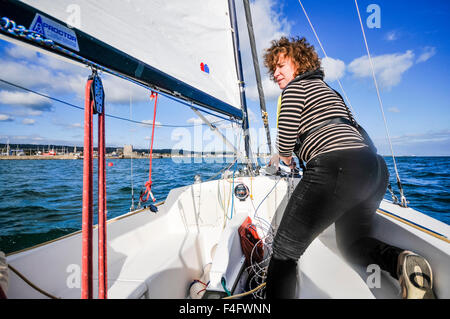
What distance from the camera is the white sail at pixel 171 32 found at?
1005 mm

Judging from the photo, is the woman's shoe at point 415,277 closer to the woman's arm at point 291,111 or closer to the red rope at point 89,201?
the woman's arm at point 291,111

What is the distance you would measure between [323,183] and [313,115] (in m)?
0.34

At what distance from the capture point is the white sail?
100 centimetres

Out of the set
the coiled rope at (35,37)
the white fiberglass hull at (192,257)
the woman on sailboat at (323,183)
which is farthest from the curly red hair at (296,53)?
the white fiberglass hull at (192,257)

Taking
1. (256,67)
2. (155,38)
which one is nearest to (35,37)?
(155,38)

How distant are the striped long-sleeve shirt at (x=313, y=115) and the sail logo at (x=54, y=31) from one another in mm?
993

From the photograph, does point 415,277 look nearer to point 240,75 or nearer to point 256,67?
point 240,75

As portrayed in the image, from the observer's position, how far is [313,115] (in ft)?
3.22

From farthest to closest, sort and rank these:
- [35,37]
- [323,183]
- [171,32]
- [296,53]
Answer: [171,32], [296,53], [323,183], [35,37]

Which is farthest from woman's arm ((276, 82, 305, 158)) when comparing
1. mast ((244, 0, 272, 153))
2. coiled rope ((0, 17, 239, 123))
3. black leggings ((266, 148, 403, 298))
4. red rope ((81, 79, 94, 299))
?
mast ((244, 0, 272, 153))

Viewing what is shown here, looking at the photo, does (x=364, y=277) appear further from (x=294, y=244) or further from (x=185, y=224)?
(x=185, y=224)

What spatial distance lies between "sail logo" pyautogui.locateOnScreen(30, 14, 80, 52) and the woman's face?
104 centimetres
